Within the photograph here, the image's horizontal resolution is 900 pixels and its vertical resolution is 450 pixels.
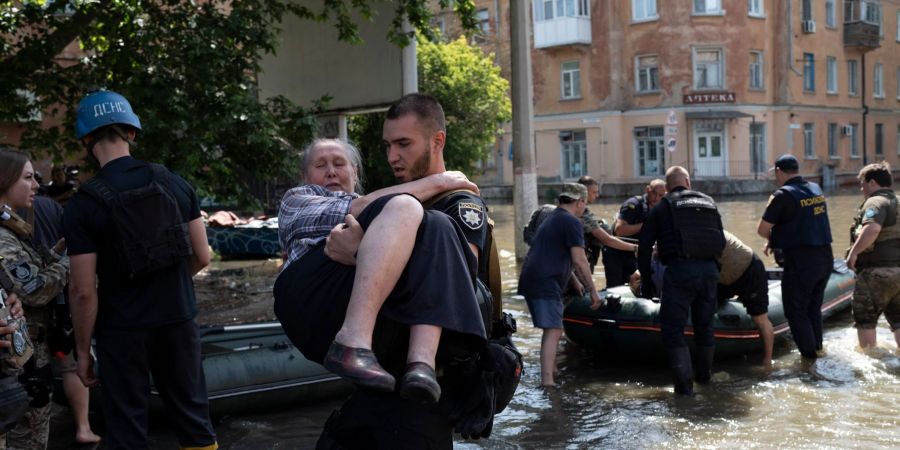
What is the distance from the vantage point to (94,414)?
6.46 metres

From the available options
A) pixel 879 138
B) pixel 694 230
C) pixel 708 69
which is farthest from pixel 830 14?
pixel 694 230

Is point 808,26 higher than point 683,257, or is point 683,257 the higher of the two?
point 808,26

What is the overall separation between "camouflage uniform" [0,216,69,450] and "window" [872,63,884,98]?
4970 cm

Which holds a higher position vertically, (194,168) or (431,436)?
(194,168)

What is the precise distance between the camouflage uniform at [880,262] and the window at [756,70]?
110ft

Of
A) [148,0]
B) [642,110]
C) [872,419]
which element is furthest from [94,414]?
[642,110]

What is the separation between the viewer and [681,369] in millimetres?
7262

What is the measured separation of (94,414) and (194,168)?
3978mm

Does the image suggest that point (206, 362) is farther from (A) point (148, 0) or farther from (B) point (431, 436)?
(A) point (148, 0)

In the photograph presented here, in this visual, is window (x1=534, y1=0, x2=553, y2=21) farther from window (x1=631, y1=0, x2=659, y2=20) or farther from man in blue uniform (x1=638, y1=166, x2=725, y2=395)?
man in blue uniform (x1=638, y1=166, x2=725, y2=395)

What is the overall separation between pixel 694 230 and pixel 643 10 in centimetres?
3522

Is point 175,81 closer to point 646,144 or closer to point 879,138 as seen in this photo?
→ point 646,144

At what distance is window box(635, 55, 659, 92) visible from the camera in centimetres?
4019

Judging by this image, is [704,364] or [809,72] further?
[809,72]
